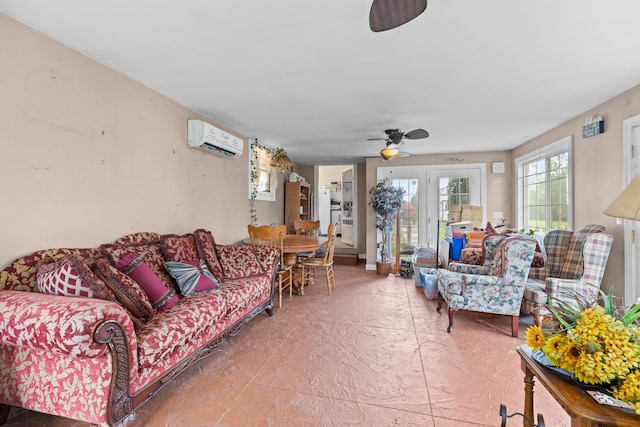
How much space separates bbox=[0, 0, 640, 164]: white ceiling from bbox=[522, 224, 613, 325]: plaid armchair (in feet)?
4.76

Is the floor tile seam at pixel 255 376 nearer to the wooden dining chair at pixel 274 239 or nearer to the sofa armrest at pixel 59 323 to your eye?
the sofa armrest at pixel 59 323

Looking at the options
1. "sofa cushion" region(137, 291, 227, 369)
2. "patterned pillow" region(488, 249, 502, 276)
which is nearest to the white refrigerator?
"patterned pillow" region(488, 249, 502, 276)

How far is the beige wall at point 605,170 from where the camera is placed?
2732mm

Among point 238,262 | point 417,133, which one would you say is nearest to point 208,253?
point 238,262

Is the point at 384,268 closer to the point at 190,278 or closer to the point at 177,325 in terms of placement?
the point at 190,278

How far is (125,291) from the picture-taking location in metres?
1.79

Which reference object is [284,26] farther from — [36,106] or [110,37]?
[36,106]

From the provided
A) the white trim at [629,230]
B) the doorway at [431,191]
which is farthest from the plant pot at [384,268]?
the white trim at [629,230]

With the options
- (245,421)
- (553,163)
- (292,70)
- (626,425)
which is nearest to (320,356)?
(245,421)

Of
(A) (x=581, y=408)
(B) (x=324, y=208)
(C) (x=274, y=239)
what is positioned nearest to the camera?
(A) (x=581, y=408)

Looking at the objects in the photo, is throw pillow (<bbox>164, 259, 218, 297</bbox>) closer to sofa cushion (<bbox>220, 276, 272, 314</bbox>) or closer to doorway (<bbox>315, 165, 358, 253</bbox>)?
sofa cushion (<bbox>220, 276, 272, 314</bbox>)

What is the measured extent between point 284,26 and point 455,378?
8.97 ft

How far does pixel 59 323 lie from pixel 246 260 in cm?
190

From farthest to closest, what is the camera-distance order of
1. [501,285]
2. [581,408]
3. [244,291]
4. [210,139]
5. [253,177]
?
[253,177] < [210,139] < [501,285] < [244,291] < [581,408]
